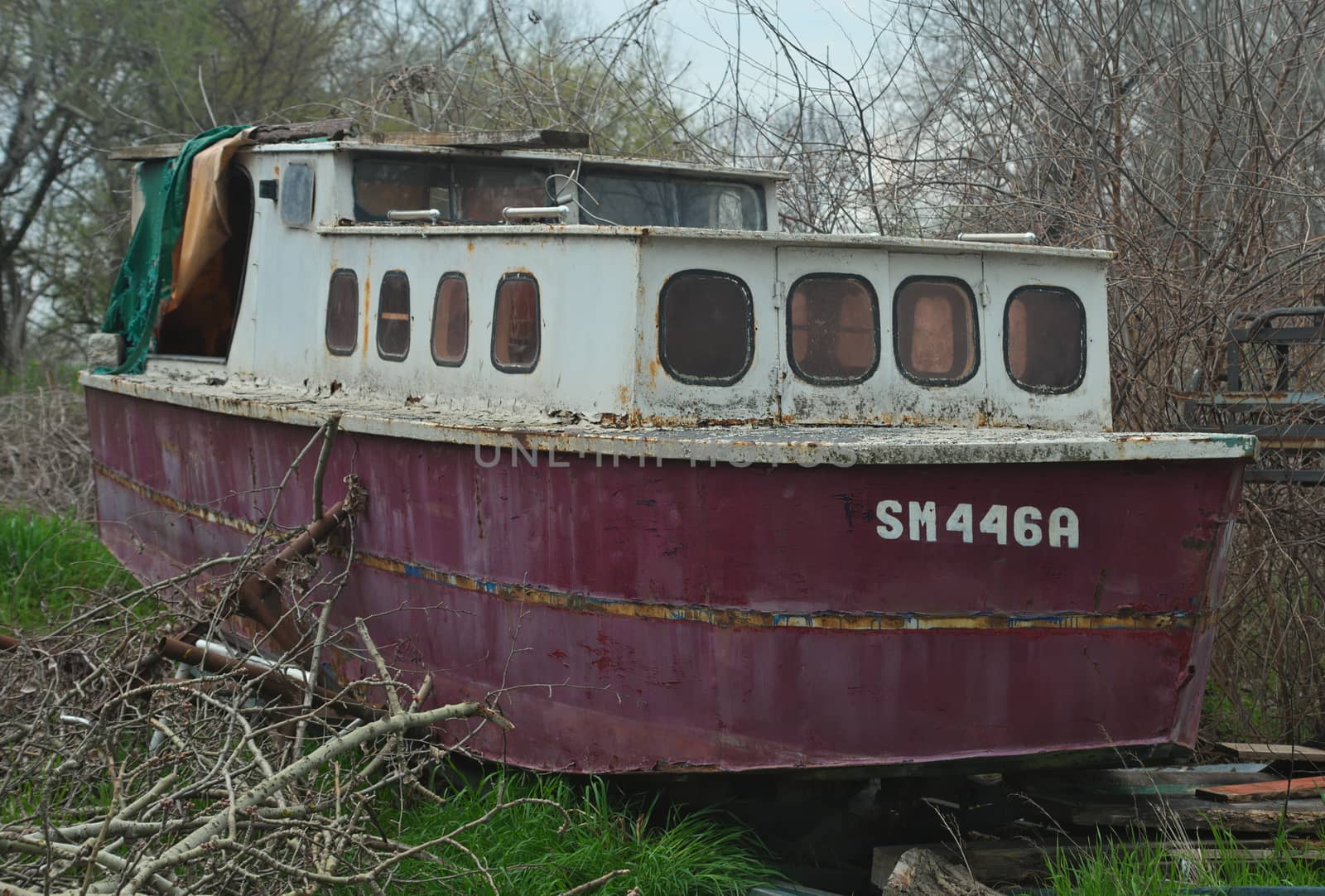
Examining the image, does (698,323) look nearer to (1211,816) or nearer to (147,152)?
(1211,816)

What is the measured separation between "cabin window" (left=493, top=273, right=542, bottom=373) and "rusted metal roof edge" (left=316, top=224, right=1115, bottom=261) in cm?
22

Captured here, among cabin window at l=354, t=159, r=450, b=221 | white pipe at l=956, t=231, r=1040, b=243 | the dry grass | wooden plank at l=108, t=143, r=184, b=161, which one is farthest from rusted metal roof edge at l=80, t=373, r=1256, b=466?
the dry grass

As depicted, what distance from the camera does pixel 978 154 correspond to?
31.1 ft

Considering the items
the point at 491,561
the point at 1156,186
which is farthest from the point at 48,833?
the point at 1156,186

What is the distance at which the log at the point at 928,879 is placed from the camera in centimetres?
490

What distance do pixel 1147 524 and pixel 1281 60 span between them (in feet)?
14.4

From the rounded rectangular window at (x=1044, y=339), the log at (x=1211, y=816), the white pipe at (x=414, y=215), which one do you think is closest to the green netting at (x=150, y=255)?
the white pipe at (x=414, y=215)

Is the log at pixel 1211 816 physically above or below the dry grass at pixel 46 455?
below

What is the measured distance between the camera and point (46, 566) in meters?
9.93

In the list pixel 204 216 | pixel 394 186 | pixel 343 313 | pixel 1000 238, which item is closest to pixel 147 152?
pixel 204 216

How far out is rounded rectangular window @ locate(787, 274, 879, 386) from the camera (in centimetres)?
572

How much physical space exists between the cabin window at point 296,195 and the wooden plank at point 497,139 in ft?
1.32

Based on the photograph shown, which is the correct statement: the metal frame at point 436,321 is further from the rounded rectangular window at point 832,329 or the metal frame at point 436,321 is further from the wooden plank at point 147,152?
the wooden plank at point 147,152

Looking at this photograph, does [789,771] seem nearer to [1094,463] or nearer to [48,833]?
[1094,463]
